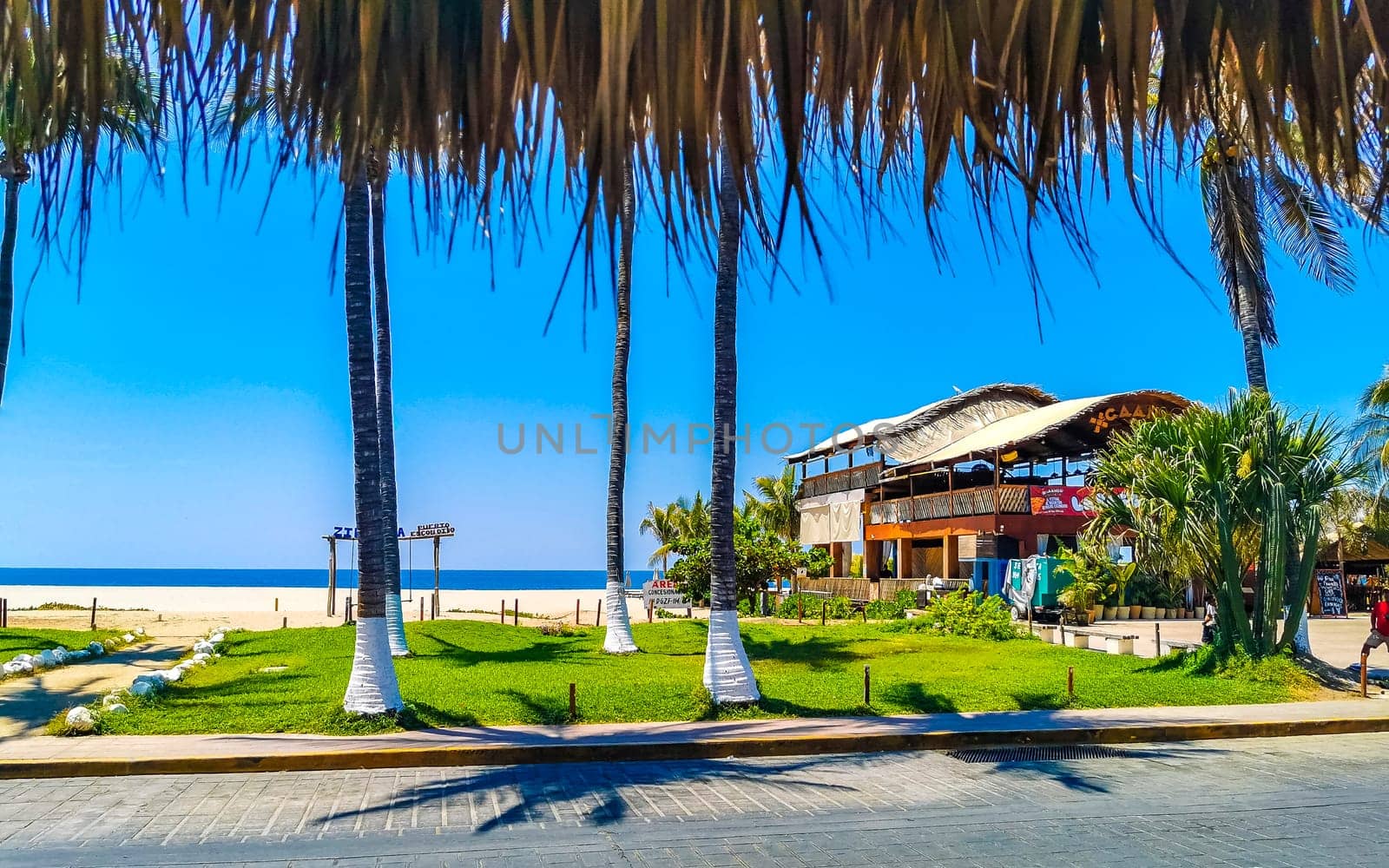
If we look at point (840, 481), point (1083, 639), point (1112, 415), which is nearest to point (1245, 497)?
point (1083, 639)

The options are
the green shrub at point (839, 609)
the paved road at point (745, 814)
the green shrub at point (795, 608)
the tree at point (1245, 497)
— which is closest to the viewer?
the paved road at point (745, 814)

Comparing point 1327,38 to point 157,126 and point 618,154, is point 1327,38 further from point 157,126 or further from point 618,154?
point 157,126

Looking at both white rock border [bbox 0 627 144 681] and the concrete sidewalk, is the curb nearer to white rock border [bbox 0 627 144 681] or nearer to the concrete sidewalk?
the concrete sidewalk

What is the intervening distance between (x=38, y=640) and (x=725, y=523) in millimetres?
16764

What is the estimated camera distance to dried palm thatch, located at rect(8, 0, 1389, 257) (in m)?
1.22

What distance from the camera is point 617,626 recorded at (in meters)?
21.0

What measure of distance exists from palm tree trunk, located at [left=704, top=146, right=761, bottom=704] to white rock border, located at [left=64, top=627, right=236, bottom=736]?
720 centimetres

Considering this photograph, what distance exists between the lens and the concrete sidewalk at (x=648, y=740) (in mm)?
10461

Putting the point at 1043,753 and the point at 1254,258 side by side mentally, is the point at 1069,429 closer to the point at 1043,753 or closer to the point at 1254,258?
the point at 1254,258

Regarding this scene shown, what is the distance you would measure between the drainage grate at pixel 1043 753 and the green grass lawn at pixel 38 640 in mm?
17023

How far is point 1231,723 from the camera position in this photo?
500 inches

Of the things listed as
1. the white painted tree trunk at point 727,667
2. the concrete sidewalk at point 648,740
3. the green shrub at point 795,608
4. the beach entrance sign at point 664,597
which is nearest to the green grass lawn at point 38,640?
the concrete sidewalk at point 648,740

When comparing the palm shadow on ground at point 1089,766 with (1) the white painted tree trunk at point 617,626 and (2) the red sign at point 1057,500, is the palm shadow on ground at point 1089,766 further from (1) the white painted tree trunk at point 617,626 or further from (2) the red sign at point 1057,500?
(2) the red sign at point 1057,500

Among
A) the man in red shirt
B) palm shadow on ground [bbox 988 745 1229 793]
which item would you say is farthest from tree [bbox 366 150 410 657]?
the man in red shirt
